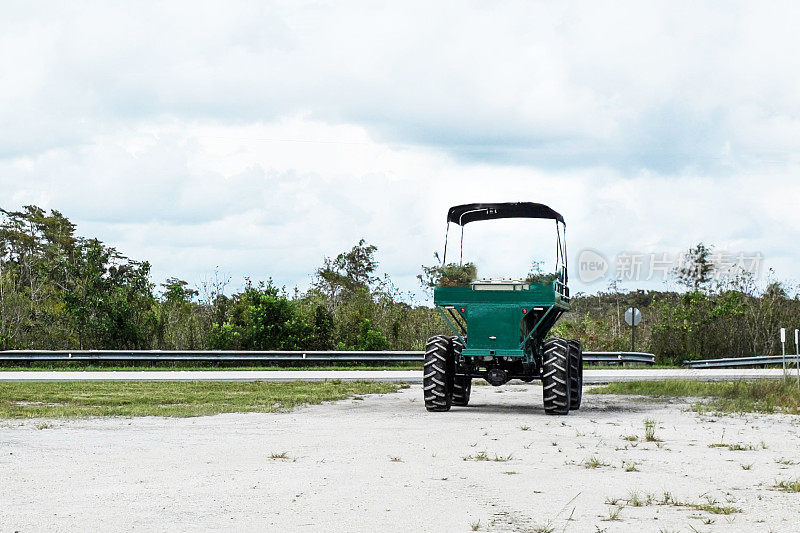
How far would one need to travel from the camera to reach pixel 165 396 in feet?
57.8

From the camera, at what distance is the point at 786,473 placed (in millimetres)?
8781

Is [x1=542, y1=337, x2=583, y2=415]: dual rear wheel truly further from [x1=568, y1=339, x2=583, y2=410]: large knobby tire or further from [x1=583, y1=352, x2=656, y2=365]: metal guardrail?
[x1=583, y1=352, x2=656, y2=365]: metal guardrail

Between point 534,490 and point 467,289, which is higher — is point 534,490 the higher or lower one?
the lower one

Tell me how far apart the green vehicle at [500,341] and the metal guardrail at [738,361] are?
53.1 ft

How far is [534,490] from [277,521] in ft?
7.87

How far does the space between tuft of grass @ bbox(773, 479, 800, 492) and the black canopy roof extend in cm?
895

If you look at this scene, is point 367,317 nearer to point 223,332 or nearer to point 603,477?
point 223,332

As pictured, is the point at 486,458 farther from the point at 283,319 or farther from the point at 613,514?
the point at 283,319

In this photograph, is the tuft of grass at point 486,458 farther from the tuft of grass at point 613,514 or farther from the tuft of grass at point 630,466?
the tuft of grass at point 613,514

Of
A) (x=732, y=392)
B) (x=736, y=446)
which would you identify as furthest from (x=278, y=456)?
(x=732, y=392)

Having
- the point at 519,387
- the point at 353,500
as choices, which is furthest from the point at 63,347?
the point at 353,500

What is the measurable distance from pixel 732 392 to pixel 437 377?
6594mm

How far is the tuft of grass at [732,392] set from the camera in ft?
50.9

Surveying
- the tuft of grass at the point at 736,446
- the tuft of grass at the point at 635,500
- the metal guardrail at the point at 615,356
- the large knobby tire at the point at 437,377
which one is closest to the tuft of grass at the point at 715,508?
the tuft of grass at the point at 635,500
